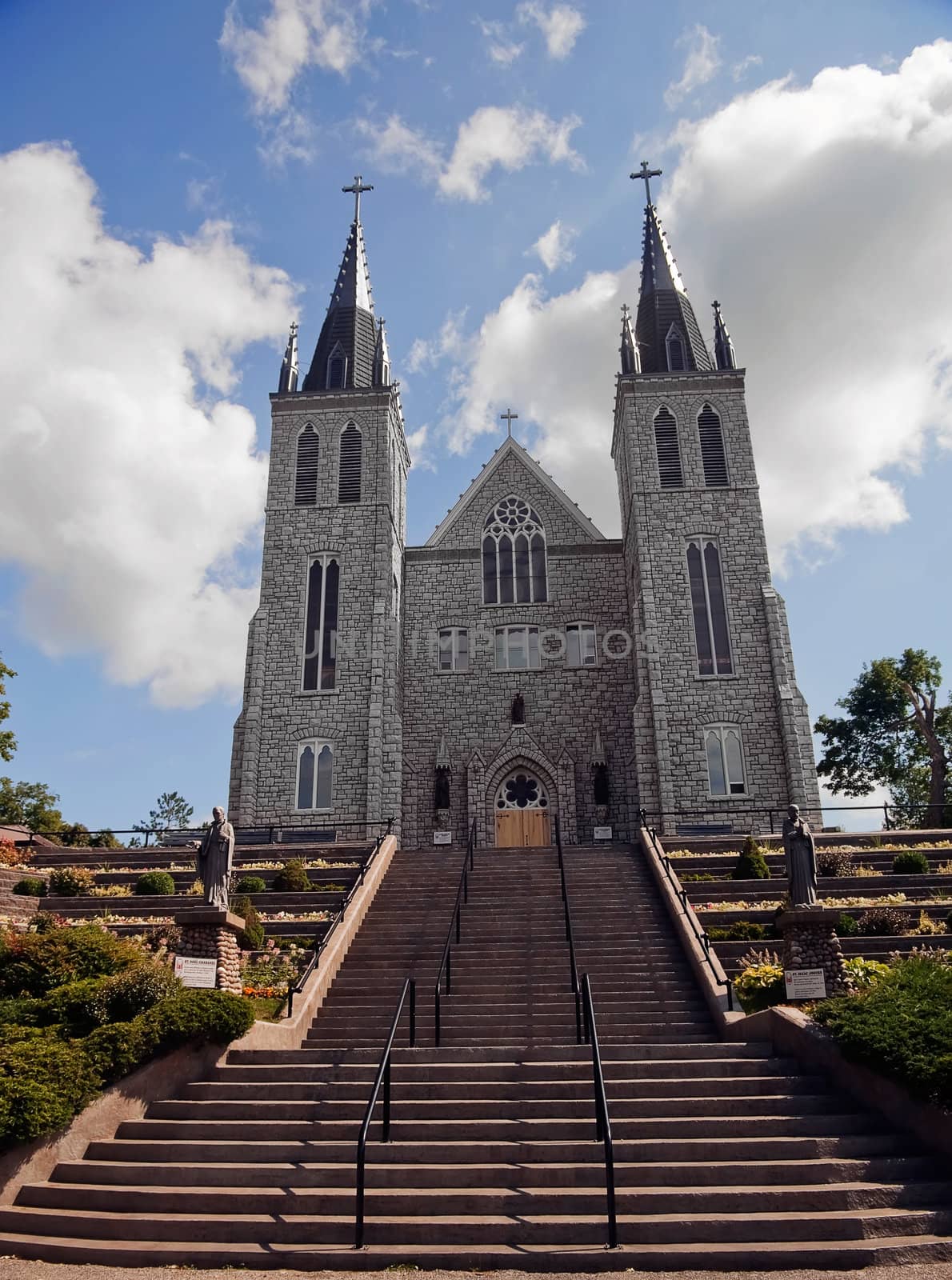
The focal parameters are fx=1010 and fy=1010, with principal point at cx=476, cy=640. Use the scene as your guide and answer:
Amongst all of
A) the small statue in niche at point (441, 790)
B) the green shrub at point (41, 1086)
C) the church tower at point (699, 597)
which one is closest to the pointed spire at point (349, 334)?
the church tower at point (699, 597)

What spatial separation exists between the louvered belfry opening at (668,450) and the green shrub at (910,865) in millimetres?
16010

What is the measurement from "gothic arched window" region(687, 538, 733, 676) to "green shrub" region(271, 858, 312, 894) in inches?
566

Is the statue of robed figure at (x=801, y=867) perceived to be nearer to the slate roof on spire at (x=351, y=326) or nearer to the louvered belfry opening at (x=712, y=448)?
the louvered belfry opening at (x=712, y=448)

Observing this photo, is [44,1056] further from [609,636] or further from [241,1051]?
[609,636]

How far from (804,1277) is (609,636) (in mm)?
26311

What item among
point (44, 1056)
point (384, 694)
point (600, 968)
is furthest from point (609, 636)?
point (44, 1056)

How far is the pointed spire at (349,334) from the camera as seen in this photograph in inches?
1416

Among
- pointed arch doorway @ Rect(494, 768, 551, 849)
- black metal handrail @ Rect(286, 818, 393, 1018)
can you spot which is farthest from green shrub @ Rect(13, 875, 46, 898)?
pointed arch doorway @ Rect(494, 768, 551, 849)

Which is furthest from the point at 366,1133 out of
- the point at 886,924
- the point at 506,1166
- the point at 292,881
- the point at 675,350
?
the point at 675,350

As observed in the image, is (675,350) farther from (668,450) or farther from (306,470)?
(306,470)

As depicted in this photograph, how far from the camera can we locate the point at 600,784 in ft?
101

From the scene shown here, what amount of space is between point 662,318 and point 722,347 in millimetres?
2716

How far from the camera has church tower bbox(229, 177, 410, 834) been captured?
29.5 metres

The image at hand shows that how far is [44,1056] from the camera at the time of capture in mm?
9836
